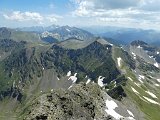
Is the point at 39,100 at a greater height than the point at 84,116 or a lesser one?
greater

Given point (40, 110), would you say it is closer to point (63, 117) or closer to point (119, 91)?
point (63, 117)

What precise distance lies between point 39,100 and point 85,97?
893cm

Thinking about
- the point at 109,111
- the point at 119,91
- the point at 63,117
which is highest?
the point at 63,117

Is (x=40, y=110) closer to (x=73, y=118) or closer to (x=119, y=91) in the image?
(x=73, y=118)

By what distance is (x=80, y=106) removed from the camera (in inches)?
2018

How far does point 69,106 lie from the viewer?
49.9m

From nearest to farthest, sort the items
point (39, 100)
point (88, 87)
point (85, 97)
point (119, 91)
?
point (39, 100) → point (85, 97) → point (88, 87) → point (119, 91)

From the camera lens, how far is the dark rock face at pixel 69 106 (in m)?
45.9

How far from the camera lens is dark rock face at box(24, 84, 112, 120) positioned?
45906mm

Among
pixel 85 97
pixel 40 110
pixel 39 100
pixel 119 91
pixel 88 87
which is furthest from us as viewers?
pixel 119 91

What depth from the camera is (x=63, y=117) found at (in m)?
47.9

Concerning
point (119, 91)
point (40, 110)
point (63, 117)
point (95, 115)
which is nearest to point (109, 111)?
point (95, 115)

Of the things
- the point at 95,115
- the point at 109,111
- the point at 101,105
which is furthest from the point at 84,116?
the point at 109,111

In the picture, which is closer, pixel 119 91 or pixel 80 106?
pixel 80 106
